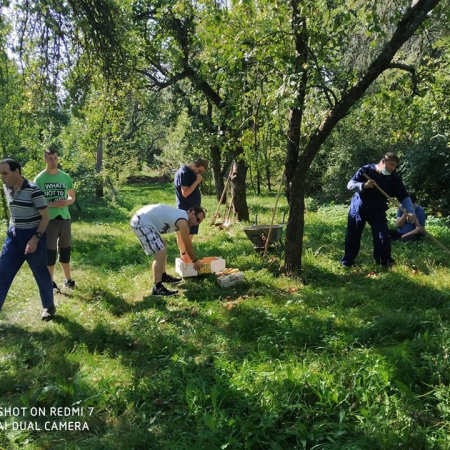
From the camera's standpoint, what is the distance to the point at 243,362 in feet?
11.1

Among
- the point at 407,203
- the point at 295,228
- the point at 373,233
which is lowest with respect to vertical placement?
the point at 373,233

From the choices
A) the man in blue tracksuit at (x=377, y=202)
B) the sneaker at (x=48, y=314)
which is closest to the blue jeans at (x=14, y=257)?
the sneaker at (x=48, y=314)

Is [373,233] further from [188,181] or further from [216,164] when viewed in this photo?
[216,164]

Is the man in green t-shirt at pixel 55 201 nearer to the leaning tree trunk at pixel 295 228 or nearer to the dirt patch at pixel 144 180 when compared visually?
the leaning tree trunk at pixel 295 228

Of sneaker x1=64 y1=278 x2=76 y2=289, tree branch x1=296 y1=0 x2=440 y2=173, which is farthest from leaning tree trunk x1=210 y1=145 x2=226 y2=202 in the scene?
sneaker x1=64 y1=278 x2=76 y2=289

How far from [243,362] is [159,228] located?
7.66ft

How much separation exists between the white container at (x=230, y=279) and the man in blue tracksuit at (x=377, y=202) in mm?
1813

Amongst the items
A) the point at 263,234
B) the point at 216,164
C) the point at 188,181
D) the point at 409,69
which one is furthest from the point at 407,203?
the point at 216,164

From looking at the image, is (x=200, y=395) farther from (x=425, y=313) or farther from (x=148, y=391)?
(x=425, y=313)

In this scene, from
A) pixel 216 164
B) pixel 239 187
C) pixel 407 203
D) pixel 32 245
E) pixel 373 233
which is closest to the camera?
pixel 32 245

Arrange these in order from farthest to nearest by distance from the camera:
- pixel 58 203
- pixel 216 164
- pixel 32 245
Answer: pixel 216 164, pixel 58 203, pixel 32 245

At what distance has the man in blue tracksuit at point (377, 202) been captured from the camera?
565 centimetres

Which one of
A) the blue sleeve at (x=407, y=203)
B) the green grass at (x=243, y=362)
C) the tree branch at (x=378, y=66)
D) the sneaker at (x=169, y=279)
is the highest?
the tree branch at (x=378, y=66)

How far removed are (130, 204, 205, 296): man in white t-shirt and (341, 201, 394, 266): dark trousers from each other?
90.8 inches
